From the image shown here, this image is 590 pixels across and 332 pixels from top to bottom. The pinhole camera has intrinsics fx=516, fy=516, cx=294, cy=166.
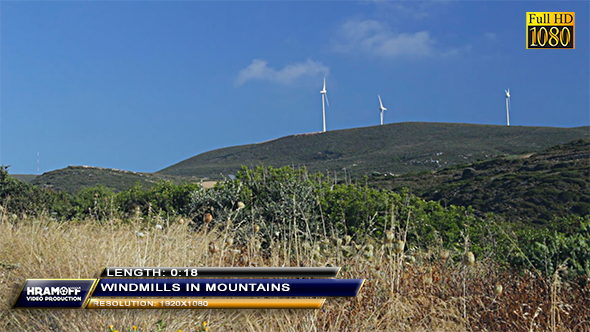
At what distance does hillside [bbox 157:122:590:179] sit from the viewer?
49.8 metres

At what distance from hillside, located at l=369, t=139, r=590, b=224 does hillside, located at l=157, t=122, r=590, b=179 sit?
16.6 metres

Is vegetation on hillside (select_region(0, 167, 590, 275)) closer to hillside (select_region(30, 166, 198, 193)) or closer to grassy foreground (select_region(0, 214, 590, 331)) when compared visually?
grassy foreground (select_region(0, 214, 590, 331))

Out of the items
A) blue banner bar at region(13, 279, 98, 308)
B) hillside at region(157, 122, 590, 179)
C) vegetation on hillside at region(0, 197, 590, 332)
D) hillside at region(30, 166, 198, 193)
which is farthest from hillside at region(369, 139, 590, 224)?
hillside at region(157, 122, 590, 179)

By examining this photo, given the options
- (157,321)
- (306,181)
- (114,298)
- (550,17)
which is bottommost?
(157,321)

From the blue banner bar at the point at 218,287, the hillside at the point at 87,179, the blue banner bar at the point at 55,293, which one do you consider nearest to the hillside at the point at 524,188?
the blue banner bar at the point at 218,287

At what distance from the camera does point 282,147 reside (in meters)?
71.7

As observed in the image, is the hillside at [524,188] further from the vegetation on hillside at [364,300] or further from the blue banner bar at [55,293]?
the blue banner bar at [55,293]

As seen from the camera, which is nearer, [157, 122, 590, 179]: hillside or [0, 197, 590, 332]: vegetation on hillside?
[0, 197, 590, 332]: vegetation on hillside

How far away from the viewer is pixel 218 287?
3.11 metres

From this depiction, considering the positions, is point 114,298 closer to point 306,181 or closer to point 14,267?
point 14,267

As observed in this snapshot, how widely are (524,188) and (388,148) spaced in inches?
1695

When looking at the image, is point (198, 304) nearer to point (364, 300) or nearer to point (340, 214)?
point (364, 300)

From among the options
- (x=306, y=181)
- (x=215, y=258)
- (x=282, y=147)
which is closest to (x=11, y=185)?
(x=306, y=181)

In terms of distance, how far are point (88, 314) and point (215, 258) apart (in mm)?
1634
